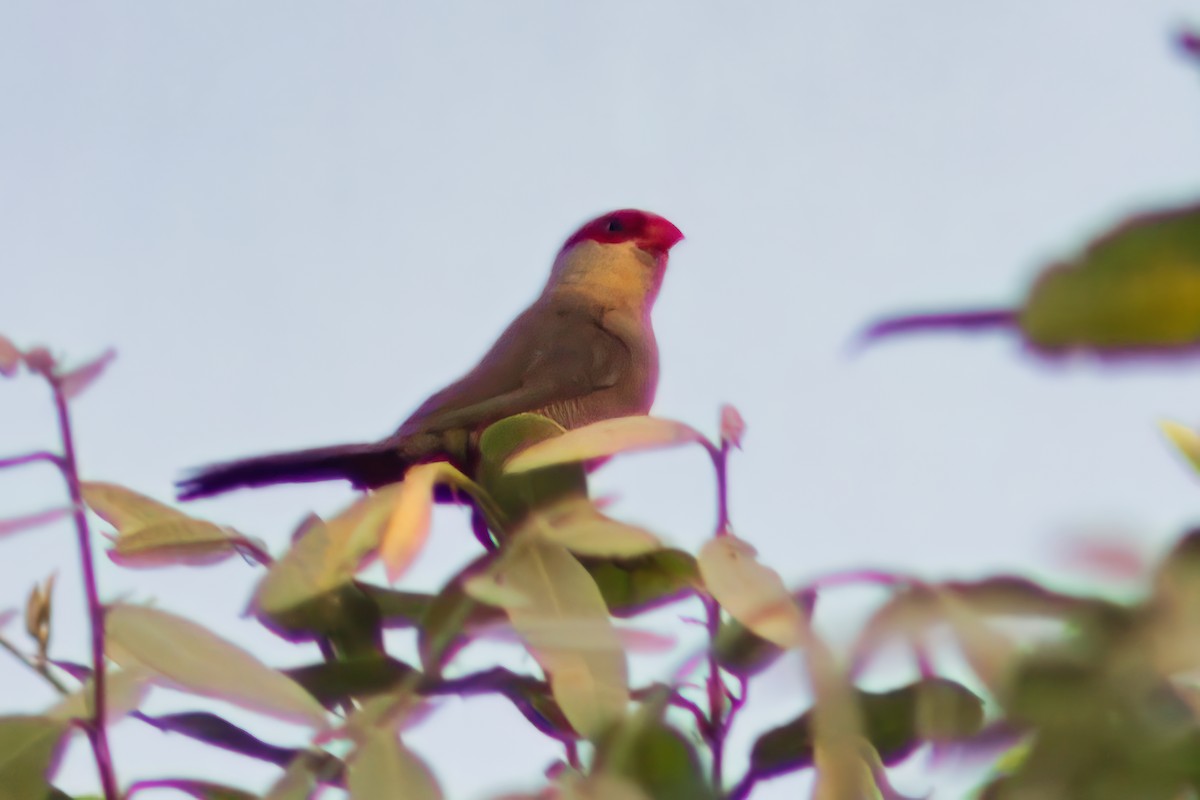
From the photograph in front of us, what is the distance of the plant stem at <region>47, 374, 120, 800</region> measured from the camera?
31.5 inches

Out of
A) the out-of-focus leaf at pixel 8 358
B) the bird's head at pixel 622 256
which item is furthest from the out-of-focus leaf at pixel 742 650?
the bird's head at pixel 622 256

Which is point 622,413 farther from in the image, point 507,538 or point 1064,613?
point 1064,613

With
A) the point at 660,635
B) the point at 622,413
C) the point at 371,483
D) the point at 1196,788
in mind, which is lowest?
the point at 1196,788

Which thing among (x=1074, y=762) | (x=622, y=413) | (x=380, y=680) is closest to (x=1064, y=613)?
(x=1074, y=762)

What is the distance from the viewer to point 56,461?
2.87ft

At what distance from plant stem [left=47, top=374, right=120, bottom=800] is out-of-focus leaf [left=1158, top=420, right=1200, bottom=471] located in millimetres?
637

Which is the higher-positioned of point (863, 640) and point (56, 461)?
point (56, 461)

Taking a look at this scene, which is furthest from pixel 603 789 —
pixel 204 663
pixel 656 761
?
pixel 204 663

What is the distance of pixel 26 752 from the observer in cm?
83

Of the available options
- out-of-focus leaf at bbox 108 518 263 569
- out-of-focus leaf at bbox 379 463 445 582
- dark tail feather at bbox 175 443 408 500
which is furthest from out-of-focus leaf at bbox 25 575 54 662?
dark tail feather at bbox 175 443 408 500

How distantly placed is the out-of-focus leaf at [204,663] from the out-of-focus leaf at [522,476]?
0.76ft

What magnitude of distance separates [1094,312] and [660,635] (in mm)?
439

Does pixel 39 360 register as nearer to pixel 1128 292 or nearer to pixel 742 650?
pixel 742 650

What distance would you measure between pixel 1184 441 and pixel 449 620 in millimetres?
429
